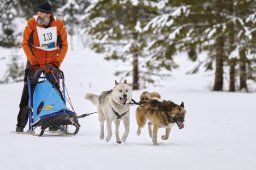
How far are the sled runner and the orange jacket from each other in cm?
24

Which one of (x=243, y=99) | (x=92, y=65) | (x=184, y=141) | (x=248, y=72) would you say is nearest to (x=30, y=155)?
(x=184, y=141)

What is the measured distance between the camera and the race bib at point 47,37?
313 inches

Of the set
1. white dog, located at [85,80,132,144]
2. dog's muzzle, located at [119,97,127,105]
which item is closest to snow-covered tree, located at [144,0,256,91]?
white dog, located at [85,80,132,144]

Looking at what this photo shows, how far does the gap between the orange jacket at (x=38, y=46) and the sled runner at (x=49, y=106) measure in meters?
0.24

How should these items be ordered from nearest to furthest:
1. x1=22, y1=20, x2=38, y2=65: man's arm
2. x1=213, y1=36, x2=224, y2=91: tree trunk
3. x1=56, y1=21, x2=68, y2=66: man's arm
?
x1=22, y1=20, x2=38, y2=65: man's arm
x1=56, y1=21, x2=68, y2=66: man's arm
x1=213, y1=36, x2=224, y2=91: tree trunk

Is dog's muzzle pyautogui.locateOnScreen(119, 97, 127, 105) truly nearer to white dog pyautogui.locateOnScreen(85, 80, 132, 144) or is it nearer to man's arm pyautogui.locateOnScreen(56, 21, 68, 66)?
white dog pyautogui.locateOnScreen(85, 80, 132, 144)

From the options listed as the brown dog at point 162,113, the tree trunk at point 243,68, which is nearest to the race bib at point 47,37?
the brown dog at point 162,113

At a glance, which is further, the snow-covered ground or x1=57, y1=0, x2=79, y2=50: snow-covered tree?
x1=57, y1=0, x2=79, y2=50: snow-covered tree

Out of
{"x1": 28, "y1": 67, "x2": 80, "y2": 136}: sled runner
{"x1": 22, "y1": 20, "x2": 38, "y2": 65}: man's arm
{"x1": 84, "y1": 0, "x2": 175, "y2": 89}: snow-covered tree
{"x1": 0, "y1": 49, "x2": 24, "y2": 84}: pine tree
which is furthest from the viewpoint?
{"x1": 0, "y1": 49, "x2": 24, "y2": 84}: pine tree

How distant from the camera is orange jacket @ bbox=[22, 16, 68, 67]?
7871 millimetres

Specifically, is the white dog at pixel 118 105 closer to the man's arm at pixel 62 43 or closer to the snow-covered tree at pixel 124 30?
the man's arm at pixel 62 43

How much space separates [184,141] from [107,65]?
33300 mm

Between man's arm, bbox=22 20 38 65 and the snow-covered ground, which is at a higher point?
man's arm, bbox=22 20 38 65

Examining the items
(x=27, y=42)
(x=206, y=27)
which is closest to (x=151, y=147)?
(x=27, y=42)
